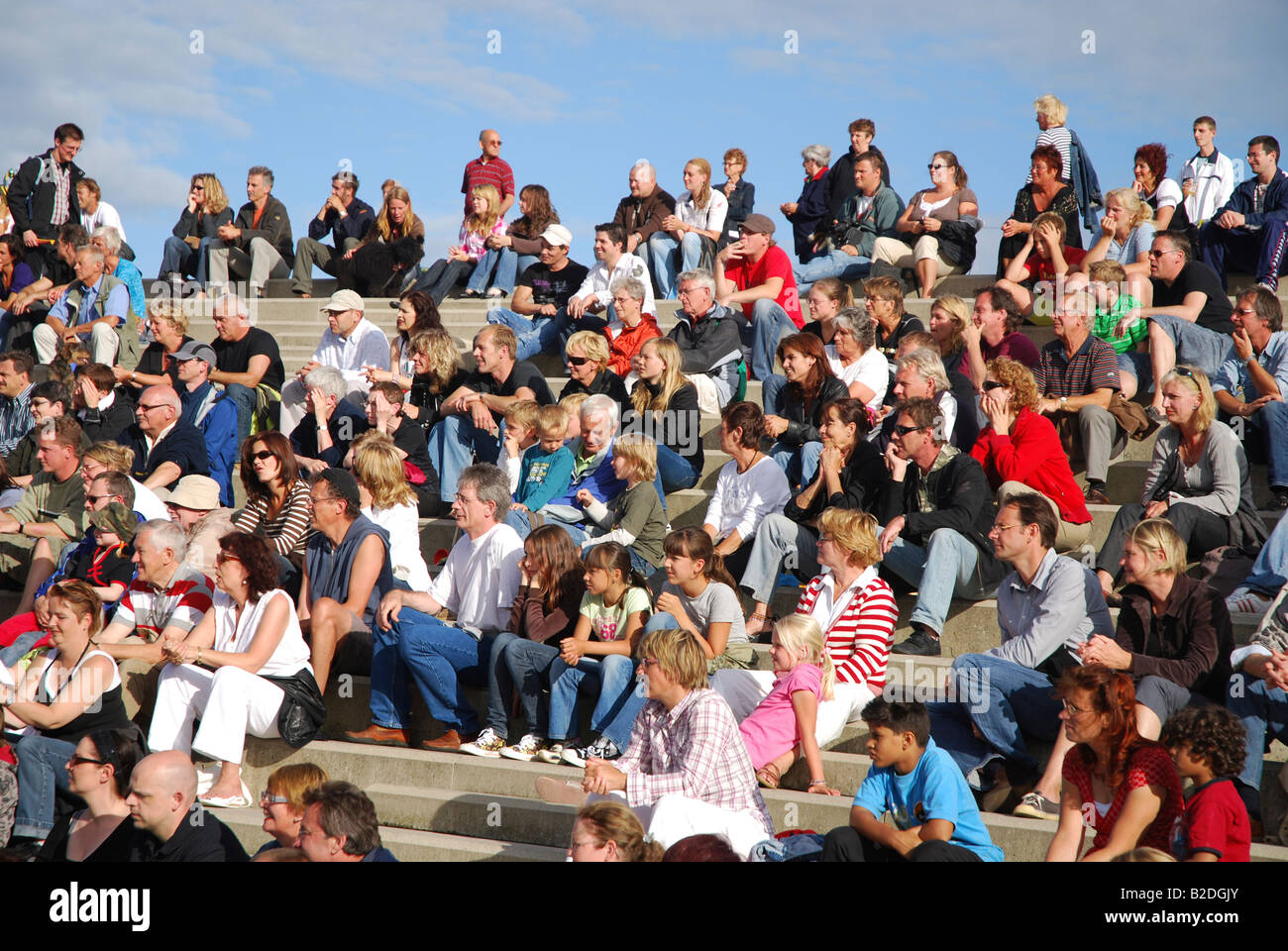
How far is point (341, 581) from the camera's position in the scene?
6.02 m

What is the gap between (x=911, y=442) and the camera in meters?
6.05

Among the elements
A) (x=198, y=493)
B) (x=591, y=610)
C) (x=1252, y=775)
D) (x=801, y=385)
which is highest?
(x=801, y=385)

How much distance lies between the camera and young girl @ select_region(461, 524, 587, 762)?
5500 mm

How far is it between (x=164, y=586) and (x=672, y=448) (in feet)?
9.23

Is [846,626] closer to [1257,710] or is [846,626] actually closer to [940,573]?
[940,573]

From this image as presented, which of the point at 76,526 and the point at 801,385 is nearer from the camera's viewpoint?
the point at 801,385

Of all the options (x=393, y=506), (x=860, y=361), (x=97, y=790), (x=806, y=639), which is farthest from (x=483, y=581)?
(x=860, y=361)

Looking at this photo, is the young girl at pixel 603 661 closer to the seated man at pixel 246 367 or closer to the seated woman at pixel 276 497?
the seated woman at pixel 276 497

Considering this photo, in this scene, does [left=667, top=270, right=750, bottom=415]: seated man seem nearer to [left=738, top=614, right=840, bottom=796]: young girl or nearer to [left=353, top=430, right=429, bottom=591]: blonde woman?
[left=353, top=430, right=429, bottom=591]: blonde woman

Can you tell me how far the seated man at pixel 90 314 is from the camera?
31.6ft

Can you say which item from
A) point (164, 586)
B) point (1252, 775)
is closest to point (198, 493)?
point (164, 586)

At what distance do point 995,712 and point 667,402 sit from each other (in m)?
3.07

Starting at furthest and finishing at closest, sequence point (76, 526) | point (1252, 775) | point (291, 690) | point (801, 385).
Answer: point (76, 526) → point (801, 385) → point (291, 690) → point (1252, 775)
